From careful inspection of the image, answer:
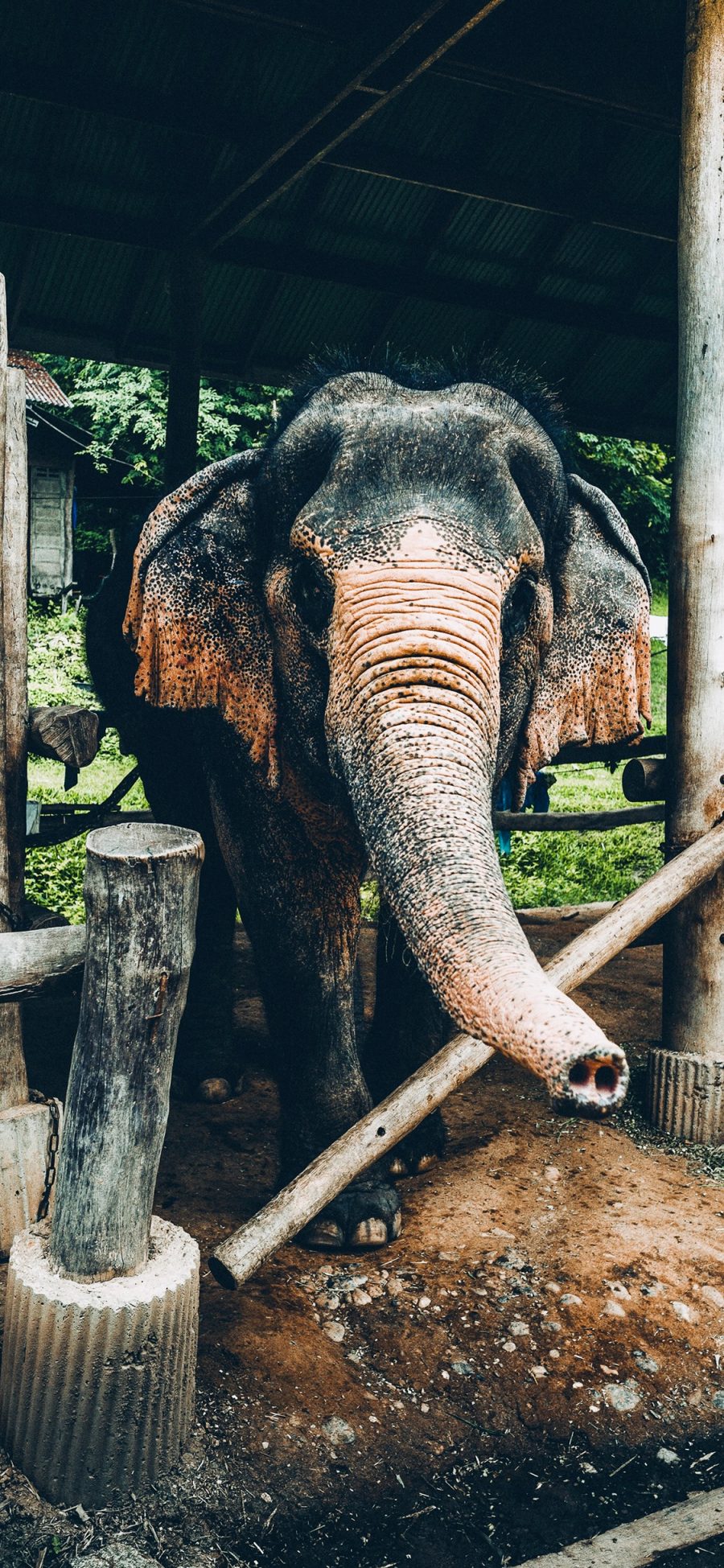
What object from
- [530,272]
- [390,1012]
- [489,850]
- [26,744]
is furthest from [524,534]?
[530,272]

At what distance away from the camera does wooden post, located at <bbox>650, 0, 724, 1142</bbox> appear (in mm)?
4328

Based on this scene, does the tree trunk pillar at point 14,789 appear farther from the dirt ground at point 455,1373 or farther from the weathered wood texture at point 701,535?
the weathered wood texture at point 701,535

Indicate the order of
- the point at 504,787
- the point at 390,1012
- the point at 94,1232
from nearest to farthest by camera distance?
the point at 94,1232 → the point at 390,1012 → the point at 504,787

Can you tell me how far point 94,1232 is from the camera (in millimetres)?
2350

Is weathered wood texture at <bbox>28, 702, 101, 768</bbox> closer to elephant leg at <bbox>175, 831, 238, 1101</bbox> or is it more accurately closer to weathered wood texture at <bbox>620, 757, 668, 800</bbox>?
elephant leg at <bbox>175, 831, 238, 1101</bbox>

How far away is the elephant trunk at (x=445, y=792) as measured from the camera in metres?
1.90

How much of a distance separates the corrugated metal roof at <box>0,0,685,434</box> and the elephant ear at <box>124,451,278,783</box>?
2239 mm

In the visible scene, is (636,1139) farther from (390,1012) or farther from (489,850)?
(489,850)

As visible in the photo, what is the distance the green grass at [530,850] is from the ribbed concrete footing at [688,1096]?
3.75 metres

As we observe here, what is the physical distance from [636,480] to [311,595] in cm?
1628

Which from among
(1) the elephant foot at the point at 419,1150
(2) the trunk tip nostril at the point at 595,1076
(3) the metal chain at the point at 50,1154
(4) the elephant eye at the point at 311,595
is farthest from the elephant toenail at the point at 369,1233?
(2) the trunk tip nostril at the point at 595,1076

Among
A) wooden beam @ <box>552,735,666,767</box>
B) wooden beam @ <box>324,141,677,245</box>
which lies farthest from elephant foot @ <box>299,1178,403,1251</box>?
wooden beam @ <box>324,141,677,245</box>

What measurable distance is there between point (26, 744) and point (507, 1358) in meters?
2.00

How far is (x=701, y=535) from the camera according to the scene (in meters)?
4.36
